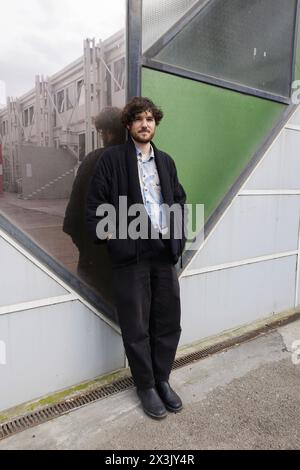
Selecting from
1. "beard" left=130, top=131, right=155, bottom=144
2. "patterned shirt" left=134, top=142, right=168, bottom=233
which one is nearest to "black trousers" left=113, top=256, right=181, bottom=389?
"patterned shirt" left=134, top=142, right=168, bottom=233

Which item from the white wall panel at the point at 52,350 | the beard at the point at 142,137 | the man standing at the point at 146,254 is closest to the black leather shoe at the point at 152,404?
the man standing at the point at 146,254

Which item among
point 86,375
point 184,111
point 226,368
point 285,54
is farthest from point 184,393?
point 285,54

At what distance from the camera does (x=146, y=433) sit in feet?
7.23

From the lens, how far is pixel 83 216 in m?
2.51

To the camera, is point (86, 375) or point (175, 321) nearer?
point (175, 321)

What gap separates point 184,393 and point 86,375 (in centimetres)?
71

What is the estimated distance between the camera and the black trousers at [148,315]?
234 cm

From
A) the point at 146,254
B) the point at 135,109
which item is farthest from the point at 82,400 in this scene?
the point at 135,109

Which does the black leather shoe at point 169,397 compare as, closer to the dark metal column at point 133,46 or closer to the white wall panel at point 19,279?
the white wall panel at point 19,279

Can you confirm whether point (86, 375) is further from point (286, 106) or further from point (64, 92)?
point (286, 106)

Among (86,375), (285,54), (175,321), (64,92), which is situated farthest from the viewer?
(285,54)

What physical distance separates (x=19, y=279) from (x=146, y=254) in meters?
0.80

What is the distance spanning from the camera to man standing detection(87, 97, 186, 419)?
2246mm

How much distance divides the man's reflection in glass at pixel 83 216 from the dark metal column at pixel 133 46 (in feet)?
0.63
